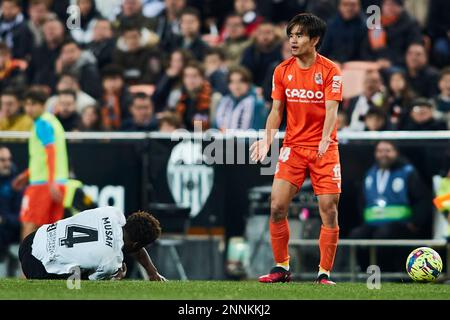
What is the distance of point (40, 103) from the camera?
16141 millimetres

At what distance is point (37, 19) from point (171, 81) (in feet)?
12.8

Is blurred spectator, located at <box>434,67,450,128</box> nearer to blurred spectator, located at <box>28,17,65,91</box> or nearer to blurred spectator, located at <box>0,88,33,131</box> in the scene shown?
blurred spectator, located at <box>0,88,33,131</box>

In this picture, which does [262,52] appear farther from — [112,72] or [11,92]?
[11,92]

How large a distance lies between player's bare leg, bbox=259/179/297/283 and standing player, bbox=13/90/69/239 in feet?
16.5

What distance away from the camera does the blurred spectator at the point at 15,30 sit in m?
21.2

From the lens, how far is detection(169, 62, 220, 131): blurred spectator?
17.7 metres

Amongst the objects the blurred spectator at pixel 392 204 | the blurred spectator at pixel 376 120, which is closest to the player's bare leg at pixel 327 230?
the blurred spectator at pixel 392 204

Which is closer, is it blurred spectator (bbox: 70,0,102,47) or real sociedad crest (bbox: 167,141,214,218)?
real sociedad crest (bbox: 167,141,214,218)

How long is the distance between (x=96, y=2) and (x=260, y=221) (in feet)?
24.3

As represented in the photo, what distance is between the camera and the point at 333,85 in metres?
11.0

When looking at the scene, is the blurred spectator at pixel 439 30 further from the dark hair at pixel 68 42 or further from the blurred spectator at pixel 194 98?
the dark hair at pixel 68 42

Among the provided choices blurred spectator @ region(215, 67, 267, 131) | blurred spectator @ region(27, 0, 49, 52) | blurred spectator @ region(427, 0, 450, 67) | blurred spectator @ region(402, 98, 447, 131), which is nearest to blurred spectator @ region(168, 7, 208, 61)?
blurred spectator @ region(215, 67, 267, 131)

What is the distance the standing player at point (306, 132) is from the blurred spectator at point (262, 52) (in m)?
7.37
